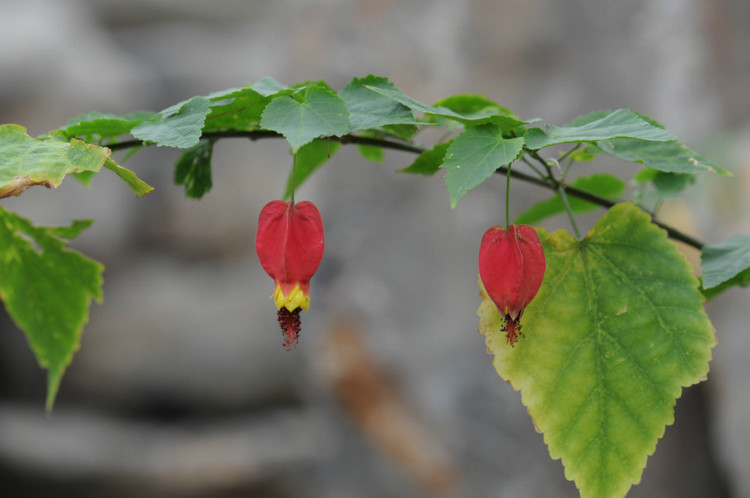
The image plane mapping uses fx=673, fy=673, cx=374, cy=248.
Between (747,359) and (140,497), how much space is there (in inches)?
117

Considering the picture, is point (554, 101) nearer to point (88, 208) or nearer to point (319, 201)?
point (319, 201)

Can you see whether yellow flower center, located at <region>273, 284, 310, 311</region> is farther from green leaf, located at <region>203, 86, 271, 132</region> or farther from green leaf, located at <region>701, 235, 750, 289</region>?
green leaf, located at <region>701, 235, 750, 289</region>

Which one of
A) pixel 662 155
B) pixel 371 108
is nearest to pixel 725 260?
pixel 662 155

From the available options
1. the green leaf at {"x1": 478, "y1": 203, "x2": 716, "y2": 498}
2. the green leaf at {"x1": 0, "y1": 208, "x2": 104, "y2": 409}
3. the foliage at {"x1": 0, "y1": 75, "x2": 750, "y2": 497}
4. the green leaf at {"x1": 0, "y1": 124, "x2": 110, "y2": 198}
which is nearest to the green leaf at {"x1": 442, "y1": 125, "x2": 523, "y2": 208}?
the foliage at {"x1": 0, "y1": 75, "x2": 750, "y2": 497}

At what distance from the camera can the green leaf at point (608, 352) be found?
0.49 metres

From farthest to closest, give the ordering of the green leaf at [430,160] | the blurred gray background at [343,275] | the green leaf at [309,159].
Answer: the blurred gray background at [343,275] < the green leaf at [309,159] < the green leaf at [430,160]

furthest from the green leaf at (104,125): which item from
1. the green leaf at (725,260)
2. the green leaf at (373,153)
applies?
the green leaf at (725,260)

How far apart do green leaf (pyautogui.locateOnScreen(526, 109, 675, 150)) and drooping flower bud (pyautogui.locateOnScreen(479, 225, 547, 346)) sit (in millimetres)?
79

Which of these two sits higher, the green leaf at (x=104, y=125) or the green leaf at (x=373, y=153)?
the green leaf at (x=373, y=153)

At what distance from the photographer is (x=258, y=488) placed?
3625 mm

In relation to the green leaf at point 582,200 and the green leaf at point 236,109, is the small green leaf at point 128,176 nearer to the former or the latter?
the green leaf at point 236,109

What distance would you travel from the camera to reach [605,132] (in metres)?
0.45

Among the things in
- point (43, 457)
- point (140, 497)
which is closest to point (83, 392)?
point (43, 457)

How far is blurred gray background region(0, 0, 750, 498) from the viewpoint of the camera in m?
2.45
